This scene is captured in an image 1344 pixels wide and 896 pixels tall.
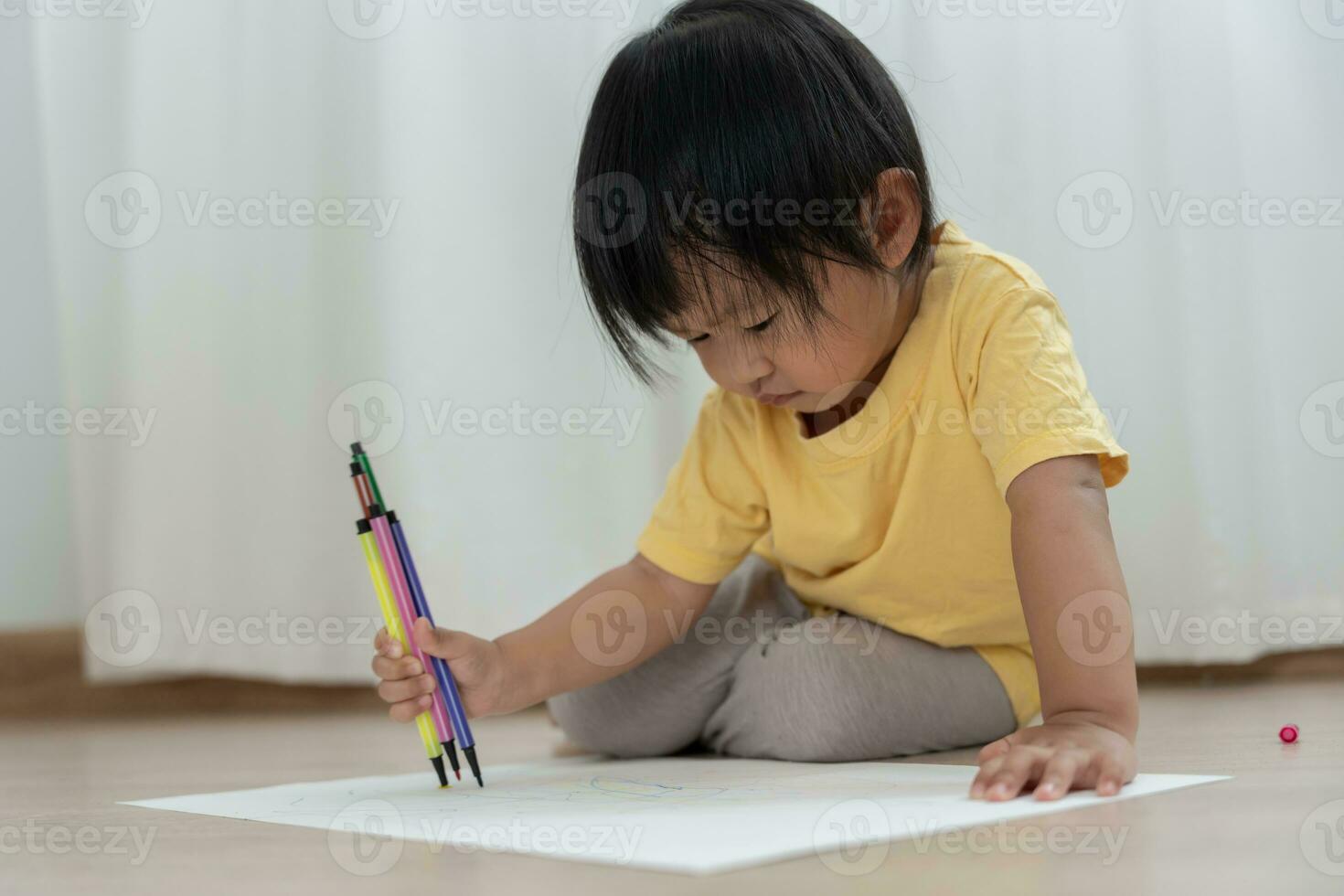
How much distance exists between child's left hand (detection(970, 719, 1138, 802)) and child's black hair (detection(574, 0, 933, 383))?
257 mm

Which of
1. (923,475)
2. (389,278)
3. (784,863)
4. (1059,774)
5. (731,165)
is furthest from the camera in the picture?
(389,278)

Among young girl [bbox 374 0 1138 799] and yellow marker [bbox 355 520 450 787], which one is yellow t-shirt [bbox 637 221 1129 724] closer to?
young girl [bbox 374 0 1138 799]

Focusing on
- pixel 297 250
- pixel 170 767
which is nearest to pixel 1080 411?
pixel 170 767

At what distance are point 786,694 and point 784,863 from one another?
0.38 m

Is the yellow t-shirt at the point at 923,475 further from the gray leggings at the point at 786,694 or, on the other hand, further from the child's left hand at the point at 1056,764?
the child's left hand at the point at 1056,764

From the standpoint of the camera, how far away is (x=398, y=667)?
2.31 ft

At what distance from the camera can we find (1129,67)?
1251 mm

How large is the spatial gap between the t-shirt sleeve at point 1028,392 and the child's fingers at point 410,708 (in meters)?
0.33

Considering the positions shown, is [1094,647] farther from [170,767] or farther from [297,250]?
[297,250]

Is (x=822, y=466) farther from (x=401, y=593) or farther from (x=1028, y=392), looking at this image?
(x=401, y=593)

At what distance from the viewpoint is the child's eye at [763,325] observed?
700 millimetres

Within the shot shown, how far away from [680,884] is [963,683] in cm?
46

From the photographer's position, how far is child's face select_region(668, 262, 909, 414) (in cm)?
71

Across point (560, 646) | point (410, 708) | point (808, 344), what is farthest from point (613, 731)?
point (808, 344)
